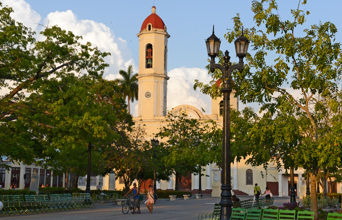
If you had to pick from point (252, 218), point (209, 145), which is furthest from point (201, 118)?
point (252, 218)

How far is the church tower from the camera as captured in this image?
244ft

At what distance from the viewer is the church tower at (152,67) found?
74312 mm

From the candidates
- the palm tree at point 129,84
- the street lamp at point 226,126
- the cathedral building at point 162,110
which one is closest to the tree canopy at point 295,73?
the street lamp at point 226,126

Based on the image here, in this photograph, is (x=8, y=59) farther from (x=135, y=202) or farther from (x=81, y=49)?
(x=135, y=202)

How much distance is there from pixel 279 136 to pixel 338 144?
192 cm

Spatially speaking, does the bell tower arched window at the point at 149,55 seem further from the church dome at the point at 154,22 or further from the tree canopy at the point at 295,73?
the tree canopy at the point at 295,73

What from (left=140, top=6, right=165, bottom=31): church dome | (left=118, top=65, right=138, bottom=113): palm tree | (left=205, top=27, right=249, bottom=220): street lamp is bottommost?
(left=205, top=27, right=249, bottom=220): street lamp

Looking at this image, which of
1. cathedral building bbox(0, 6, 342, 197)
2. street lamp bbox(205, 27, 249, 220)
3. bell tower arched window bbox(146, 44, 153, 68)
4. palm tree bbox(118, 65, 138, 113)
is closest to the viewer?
street lamp bbox(205, 27, 249, 220)

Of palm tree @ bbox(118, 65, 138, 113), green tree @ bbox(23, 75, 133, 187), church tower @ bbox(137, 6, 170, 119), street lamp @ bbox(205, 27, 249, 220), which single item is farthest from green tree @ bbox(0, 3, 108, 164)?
palm tree @ bbox(118, 65, 138, 113)

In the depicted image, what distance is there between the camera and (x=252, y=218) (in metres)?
15.3

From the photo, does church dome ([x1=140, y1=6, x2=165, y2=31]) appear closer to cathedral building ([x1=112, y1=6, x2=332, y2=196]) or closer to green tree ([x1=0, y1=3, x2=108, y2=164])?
cathedral building ([x1=112, y1=6, x2=332, y2=196])

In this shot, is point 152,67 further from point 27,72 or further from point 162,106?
point 27,72

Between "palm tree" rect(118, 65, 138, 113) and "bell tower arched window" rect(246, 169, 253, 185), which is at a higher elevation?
"palm tree" rect(118, 65, 138, 113)

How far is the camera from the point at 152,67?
246 ft
